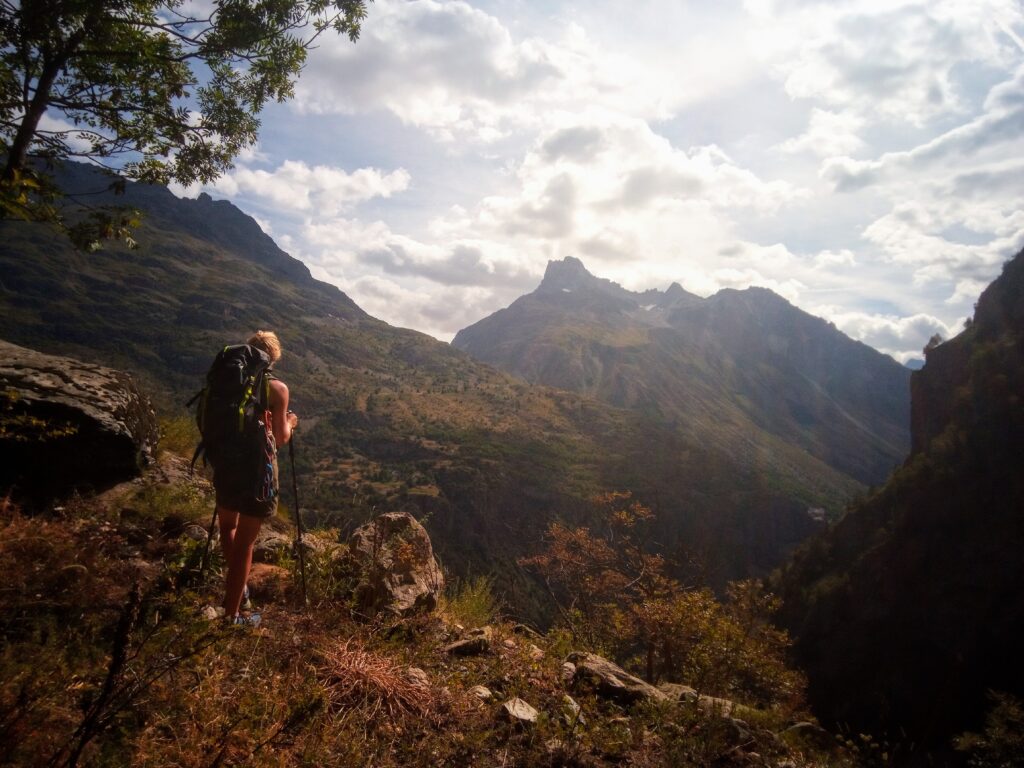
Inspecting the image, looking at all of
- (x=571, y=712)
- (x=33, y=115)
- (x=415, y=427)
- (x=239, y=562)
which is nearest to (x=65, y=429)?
(x=239, y=562)

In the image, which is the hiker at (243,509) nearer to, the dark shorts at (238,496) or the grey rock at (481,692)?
the dark shorts at (238,496)

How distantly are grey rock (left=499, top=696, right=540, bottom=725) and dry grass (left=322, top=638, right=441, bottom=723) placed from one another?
49 centimetres

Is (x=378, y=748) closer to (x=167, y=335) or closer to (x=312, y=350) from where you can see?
(x=167, y=335)

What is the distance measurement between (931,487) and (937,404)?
2612 cm

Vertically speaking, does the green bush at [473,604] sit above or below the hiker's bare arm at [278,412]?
below

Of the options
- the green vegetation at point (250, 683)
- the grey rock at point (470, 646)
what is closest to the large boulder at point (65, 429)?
the green vegetation at point (250, 683)

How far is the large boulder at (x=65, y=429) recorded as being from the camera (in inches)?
181

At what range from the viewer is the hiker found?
372cm

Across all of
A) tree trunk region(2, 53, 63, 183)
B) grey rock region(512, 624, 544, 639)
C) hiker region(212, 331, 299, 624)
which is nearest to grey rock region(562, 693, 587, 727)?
grey rock region(512, 624, 544, 639)

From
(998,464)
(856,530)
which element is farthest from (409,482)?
(998,464)

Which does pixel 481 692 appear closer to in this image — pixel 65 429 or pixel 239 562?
pixel 239 562

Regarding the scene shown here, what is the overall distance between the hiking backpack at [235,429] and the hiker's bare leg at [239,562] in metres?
0.22

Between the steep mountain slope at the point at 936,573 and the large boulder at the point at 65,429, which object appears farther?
the steep mountain slope at the point at 936,573

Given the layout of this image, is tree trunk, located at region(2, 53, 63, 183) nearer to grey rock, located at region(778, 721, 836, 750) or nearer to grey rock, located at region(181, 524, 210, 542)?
grey rock, located at region(181, 524, 210, 542)
